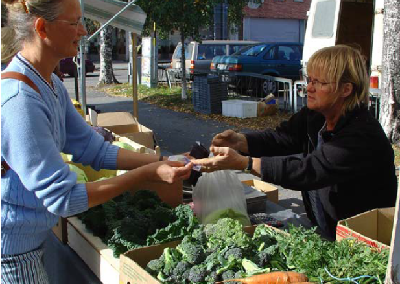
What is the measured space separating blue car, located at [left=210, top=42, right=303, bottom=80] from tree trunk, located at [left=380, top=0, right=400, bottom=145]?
276 inches

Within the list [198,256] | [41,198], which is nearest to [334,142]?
[198,256]

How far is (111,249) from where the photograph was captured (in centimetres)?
234

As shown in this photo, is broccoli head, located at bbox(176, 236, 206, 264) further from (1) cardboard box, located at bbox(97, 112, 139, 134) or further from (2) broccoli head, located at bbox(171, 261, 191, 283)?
(1) cardboard box, located at bbox(97, 112, 139, 134)

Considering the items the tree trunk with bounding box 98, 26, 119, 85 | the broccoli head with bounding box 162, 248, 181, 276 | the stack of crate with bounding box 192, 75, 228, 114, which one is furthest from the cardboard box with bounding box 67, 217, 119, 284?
the tree trunk with bounding box 98, 26, 119, 85

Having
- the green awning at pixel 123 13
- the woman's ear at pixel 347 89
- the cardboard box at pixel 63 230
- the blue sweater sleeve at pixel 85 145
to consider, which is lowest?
the cardboard box at pixel 63 230

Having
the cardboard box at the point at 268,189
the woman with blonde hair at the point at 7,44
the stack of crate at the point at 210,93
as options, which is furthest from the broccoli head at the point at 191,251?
the stack of crate at the point at 210,93

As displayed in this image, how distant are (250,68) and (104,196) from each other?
13.6 meters

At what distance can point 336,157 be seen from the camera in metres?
2.48

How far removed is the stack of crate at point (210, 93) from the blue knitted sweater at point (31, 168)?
34.3ft

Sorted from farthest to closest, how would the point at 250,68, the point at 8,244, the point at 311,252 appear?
the point at 250,68
the point at 311,252
the point at 8,244

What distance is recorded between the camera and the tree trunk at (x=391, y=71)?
7815 mm

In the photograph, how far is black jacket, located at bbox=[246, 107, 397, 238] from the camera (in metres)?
2.49

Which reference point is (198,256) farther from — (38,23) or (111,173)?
(111,173)

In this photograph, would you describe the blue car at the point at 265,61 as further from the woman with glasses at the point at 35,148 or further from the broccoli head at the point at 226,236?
the woman with glasses at the point at 35,148
